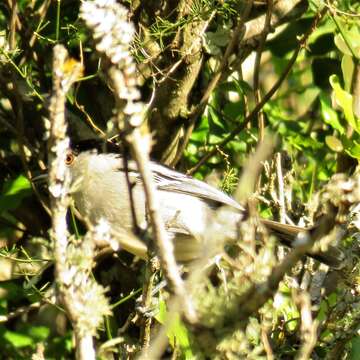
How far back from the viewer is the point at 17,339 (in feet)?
13.2

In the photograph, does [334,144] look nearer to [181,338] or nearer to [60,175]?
[181,338]

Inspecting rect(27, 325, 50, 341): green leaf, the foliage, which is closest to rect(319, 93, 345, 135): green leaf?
the foliage

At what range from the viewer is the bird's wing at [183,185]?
391 cm

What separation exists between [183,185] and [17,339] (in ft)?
3.35

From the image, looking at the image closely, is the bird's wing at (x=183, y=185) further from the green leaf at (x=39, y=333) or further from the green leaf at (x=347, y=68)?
the green leaf at (x=39, y=333)

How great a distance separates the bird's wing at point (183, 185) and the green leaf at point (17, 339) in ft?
2.89

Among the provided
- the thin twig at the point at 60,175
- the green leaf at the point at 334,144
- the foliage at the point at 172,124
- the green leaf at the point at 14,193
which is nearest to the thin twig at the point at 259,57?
the foliage at the point at 172,124

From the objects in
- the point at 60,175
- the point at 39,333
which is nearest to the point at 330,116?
the point at 39,333

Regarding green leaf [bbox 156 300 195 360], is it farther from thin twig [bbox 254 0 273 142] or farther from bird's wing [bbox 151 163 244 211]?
thin twig [bbox 254 0 273 142]

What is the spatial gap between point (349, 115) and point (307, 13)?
0.93 meters

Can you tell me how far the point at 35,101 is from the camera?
413 centimetres

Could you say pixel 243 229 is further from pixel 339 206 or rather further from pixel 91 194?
pixel 91 194

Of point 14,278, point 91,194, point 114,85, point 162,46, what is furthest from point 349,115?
point 114,85

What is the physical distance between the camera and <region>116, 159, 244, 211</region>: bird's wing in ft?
12.8
